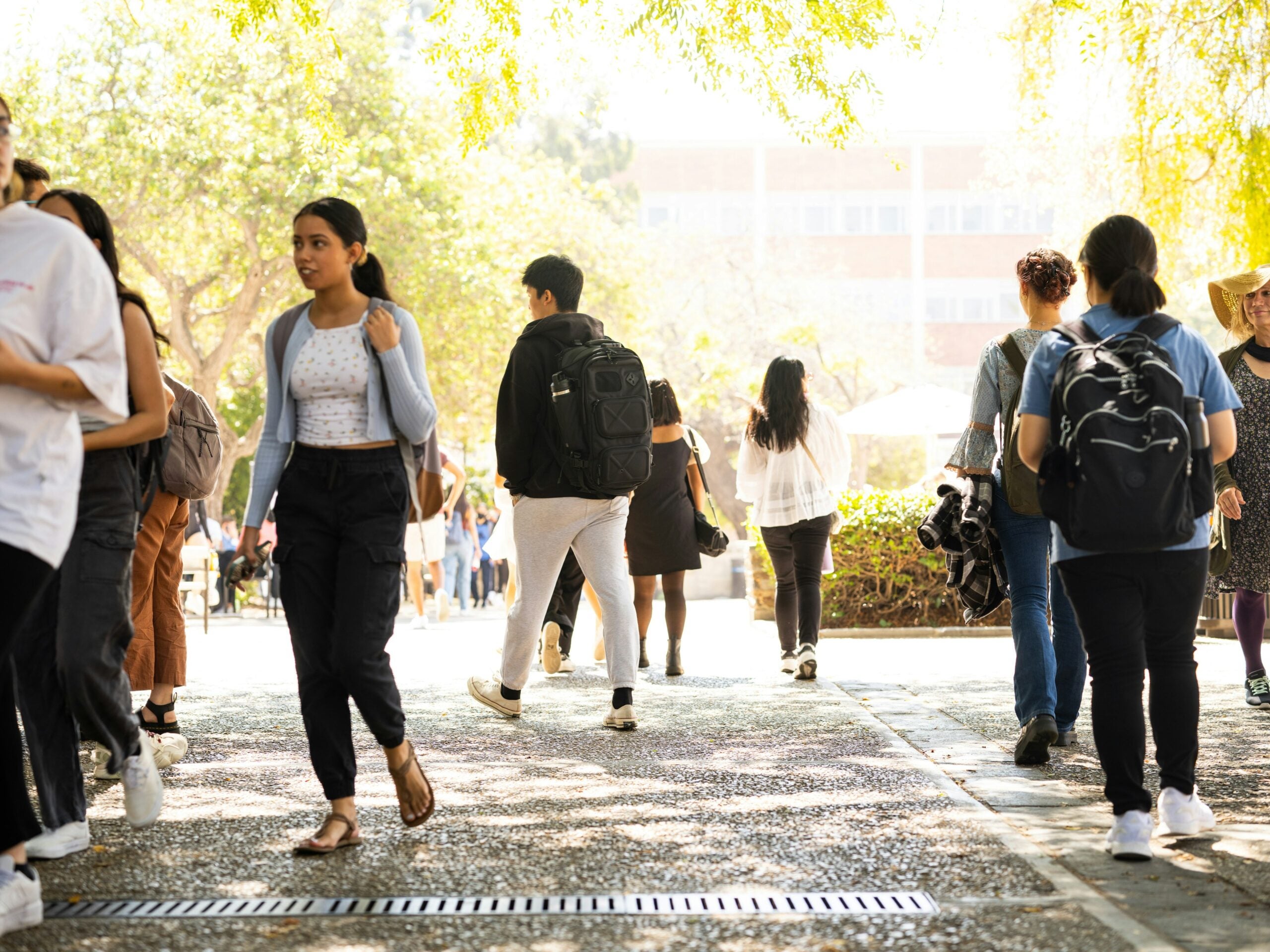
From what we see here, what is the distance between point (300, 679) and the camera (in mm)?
4504

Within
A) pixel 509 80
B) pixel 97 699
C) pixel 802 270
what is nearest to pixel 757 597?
pixel 509 80

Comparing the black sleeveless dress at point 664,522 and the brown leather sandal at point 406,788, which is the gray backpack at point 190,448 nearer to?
the brown leather sandal at point 406,788

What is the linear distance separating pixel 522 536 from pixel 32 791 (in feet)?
7.68

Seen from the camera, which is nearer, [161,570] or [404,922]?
[404,922]

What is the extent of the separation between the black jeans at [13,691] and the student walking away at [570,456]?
3117 mm

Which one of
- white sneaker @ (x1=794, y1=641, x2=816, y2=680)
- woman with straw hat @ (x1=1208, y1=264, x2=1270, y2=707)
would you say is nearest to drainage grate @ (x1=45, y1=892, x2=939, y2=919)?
woman with straw hat @ (x1=1208, y1=264, x2=1270, y2=707)

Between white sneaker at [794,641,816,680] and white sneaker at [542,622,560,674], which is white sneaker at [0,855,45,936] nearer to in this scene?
white sneaker at [542,622,560,674]

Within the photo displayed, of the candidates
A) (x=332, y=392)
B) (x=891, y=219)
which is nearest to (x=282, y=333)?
(x=332, y=392)

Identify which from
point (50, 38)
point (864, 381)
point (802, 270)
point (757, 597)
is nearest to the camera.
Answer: point (757, 597)

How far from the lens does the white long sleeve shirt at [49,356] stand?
339 centimetres

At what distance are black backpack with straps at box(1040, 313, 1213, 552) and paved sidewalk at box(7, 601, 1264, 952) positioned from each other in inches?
37.2

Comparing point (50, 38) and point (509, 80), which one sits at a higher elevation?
point (50, 38)

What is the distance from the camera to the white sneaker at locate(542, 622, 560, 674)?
9.88 metres

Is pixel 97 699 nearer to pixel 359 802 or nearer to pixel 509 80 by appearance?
pixel 359 802
